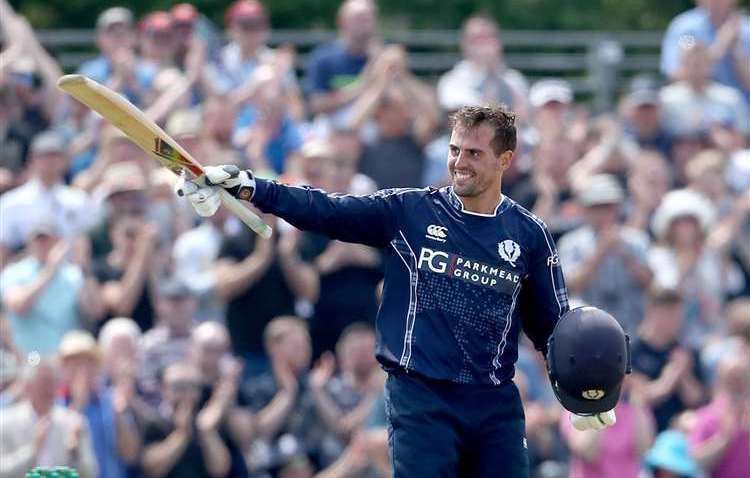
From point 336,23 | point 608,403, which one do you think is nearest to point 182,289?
point 608,403

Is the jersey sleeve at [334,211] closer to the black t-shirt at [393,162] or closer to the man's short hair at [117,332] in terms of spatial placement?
the man's short hair at [117,332]

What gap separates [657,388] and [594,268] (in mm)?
974

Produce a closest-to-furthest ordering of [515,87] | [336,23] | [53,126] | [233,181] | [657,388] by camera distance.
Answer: [233,181]
[657,388]
[53,126]
[515,87]
[336,23]

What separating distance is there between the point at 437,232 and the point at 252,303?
14.8ft

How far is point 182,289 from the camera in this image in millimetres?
11852

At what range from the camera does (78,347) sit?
11172 mm

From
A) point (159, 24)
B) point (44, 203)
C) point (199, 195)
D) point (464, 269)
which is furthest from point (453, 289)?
point (159, 24)

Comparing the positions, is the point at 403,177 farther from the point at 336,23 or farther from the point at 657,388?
the point at 336,23

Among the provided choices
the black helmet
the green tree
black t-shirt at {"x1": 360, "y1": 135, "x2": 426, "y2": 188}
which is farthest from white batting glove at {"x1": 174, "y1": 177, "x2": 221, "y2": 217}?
the green tree

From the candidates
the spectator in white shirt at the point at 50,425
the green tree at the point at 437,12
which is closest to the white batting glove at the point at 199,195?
the spectator in white shirt at the point at 50,425

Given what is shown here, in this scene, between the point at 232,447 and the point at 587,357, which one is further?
the point at 232,447

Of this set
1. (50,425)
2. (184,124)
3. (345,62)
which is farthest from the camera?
(345,62)

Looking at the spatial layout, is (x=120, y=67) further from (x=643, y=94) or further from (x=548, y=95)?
(x=643, y=94)

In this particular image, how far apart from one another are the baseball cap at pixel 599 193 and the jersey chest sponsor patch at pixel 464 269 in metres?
5.07
